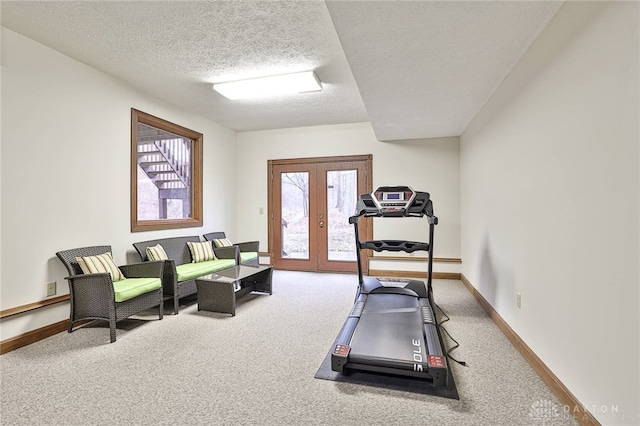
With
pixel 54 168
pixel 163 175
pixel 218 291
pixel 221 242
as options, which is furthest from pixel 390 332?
pixel 163 175

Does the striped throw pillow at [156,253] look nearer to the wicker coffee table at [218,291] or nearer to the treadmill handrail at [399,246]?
the wicker coffee table at [218,291]

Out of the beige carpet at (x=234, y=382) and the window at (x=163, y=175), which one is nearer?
the beige carpet at (x=234, y=382)

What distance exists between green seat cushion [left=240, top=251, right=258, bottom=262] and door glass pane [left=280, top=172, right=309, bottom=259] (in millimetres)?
887

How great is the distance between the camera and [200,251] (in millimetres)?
4555

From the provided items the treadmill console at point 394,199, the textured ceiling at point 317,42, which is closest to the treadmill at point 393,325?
the treadmill console at point 394,199

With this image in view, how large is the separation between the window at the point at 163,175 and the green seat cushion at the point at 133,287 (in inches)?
38.3

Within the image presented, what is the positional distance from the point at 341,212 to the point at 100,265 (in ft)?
12.3

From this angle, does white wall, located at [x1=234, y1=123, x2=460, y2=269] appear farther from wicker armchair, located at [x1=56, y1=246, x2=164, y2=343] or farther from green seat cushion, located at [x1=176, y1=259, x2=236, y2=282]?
wicker armchair, located at [x1=56, y1=246, x2=164, y2=343]

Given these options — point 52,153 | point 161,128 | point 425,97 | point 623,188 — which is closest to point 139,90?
point 161,128

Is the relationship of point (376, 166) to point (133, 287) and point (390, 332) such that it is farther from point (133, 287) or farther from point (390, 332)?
point (133, 287)

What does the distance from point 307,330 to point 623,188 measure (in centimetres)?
257

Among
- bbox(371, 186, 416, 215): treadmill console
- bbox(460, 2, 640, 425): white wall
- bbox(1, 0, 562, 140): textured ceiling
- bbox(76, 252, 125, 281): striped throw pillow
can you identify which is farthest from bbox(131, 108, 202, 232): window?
bbox(460, 2, 640, 425): white wall

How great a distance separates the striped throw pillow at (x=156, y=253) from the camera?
3811 millimetres

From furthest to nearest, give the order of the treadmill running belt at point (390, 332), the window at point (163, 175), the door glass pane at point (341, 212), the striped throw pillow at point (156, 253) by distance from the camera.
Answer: the door glass pane at point (341, 212), the window at point (163, 175), the striped throw pillow at point (156, 253), the treadmill running belt at point (390, 332)
